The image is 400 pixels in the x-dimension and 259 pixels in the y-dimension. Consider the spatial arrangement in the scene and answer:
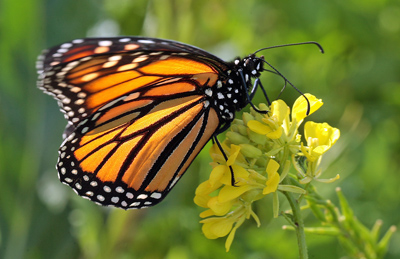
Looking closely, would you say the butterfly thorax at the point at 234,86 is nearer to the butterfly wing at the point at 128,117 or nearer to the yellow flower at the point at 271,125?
the butterfly wing at the point at 128,117

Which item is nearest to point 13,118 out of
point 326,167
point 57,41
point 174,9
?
point 57,41

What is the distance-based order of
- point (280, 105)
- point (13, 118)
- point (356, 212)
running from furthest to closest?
point (13, 118), point (356, 212), point (280, 105)

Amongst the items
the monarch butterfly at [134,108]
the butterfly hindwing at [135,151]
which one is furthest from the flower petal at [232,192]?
the butterfly hindwing at [135,151]

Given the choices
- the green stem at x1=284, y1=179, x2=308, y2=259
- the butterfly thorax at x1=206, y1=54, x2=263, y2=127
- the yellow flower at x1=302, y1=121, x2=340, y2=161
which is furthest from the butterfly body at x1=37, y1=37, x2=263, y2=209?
the green stem at x1=284, y1=179, x2=308, y2=259

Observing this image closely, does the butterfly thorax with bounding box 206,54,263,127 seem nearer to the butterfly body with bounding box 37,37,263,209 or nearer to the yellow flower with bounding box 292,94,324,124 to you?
the butterfly body with bounding box 37,37,263,209

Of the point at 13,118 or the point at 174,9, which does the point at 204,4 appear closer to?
the point at 174,9

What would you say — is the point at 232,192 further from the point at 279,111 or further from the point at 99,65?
the point at 99,65
